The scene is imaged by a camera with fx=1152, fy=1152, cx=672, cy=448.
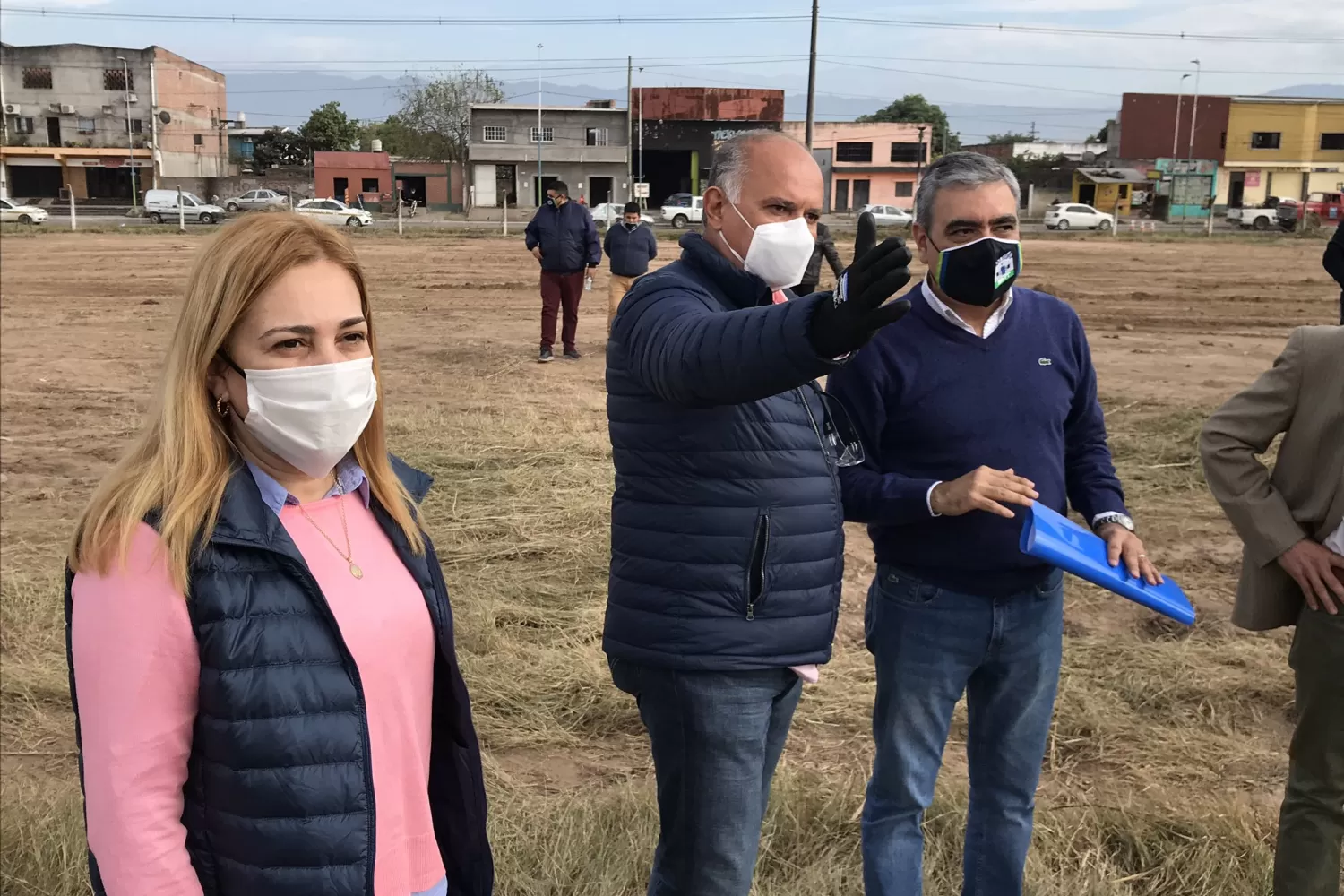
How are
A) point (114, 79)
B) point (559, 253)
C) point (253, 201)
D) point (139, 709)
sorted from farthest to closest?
point (114, 79)
point (253, 201)
point (559, 253)
point (139, 709)

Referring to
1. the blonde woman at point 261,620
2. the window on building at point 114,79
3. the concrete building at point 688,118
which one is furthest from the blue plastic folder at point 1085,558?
the window on building at point 114,79

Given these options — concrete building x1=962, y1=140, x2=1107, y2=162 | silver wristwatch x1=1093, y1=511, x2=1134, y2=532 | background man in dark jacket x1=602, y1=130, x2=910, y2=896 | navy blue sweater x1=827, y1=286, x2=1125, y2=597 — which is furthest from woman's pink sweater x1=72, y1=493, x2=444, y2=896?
concrete building x1=962, y1=140, x2=1107, y2=162

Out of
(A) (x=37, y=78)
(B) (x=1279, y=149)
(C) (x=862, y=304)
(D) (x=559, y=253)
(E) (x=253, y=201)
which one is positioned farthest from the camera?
(A) (x=37, y=78)

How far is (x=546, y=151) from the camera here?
194 feet

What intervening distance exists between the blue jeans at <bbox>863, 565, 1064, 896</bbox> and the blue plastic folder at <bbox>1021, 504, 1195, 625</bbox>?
227mm

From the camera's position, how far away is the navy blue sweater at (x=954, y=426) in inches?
106

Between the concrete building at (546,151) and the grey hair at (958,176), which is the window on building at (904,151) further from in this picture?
the grey hair at (958,176)

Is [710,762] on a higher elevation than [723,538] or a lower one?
lower

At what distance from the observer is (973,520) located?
2697mm

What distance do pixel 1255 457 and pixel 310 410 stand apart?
2270mm

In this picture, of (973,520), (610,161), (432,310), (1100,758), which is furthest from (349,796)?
(610,161)

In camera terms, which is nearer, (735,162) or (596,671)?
(735,162)

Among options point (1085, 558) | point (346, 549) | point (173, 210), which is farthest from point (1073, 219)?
point (346, 549)

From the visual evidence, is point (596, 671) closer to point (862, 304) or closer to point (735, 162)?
point (735, 162)
